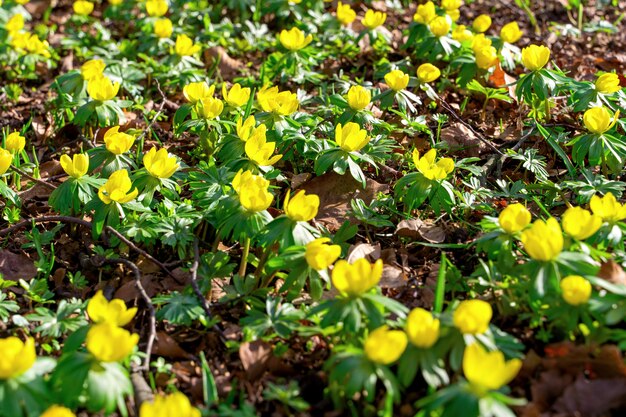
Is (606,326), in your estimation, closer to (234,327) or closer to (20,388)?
(234,327)

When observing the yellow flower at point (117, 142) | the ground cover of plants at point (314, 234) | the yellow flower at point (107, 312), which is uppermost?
the yellow flower at point (117, 142)

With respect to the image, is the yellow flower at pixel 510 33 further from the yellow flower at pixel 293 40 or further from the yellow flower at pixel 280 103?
the yellow flower at pixel 280 103

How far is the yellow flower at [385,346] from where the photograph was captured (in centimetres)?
185

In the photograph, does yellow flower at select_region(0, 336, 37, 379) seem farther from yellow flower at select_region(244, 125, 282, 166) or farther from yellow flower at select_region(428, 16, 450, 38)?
yellow flower at select_region(428, 16, 450, 38)

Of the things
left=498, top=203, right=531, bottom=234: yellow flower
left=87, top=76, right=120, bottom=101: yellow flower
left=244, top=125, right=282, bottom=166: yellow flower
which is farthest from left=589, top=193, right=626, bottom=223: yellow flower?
left=87, top=76, right=120, bottom=101: yellow flower

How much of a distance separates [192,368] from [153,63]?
2.37 metres

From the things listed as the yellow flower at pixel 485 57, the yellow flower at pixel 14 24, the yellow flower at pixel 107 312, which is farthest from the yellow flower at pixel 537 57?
the yellow flower at pixel 14 24

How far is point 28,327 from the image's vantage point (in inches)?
96.5

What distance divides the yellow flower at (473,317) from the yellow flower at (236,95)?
1.65m

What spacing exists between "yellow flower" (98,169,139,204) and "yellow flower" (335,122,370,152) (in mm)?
817

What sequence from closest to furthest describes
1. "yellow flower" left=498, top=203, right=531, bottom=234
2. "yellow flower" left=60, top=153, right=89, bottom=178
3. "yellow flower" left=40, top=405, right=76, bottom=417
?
"yellow flower" left=40, top=405, right=76, bottom=417, "yellow flower" left=498, top=203, right=531, bottom=234, "yellow flower" left=60, top=153, right=89, bottom=178

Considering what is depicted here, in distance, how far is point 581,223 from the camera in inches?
86.4

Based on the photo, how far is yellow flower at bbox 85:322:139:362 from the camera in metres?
1.89

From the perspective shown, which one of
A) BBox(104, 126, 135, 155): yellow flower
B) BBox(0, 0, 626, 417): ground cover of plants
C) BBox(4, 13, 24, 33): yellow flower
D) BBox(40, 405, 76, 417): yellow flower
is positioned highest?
BBox(4, 13, 24, 33): yellow flower
